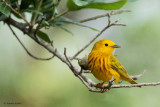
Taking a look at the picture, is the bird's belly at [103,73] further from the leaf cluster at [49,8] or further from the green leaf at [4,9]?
Answer: the green leaf at [4,9]

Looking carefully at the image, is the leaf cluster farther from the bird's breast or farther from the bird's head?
the bird's head

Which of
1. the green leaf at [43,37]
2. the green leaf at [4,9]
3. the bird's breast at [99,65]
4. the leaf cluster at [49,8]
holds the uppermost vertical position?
the green leaf at [4,9]

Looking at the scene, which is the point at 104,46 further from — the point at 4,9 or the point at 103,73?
the point at 4,9

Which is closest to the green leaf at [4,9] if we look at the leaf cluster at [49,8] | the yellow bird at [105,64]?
the leaf cluster at [49,8]

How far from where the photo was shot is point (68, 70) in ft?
19.0

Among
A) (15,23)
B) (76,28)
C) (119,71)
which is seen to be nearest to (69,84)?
(76,28)

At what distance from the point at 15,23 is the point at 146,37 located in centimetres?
293

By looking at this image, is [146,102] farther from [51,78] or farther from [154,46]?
[51,78]

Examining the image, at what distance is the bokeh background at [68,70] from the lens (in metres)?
5.42

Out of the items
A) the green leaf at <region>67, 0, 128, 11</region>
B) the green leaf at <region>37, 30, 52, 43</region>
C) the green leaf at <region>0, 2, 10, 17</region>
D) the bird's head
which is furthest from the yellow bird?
the green leaf at <region>0, 2, 10, 17</region>

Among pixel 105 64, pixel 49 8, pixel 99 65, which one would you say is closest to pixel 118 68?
pixel 105 64

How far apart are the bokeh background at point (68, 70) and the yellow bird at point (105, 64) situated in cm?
114

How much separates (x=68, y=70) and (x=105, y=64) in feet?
6.09

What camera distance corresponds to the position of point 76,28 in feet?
20.2
